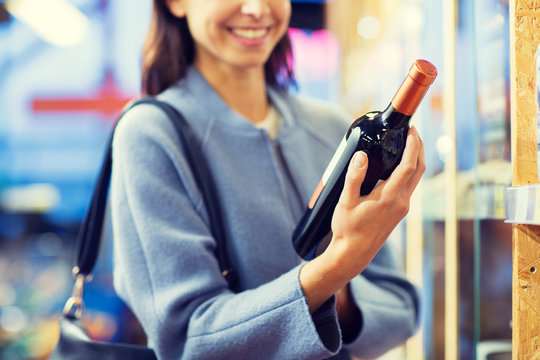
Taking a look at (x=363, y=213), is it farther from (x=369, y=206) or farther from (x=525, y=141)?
(x=525, y=141)

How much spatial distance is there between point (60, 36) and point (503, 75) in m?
6.11

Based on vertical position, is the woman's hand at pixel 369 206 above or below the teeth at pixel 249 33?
below

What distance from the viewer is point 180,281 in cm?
82

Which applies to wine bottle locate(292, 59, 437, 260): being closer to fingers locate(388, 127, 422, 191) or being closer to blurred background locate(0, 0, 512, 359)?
fingers locate(388, 127, 422, 191)

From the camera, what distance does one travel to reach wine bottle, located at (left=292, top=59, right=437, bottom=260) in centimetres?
62

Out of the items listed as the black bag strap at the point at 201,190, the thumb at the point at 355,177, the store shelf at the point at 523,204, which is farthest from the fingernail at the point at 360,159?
the black bag strap at the point at 201,190

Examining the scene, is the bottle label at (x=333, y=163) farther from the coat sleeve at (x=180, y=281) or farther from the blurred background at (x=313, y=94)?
the blurred background at (x=313, y=94)

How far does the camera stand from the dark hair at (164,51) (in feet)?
3.59

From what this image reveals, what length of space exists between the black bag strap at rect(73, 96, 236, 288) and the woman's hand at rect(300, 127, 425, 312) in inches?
9.6

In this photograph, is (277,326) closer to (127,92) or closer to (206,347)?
(206,347)

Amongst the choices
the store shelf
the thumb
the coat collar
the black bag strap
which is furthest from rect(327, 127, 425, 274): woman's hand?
the coat collar

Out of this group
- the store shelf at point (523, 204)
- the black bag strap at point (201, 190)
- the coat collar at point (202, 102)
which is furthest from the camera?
the coat collar at point (202, 102)

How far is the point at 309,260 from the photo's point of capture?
776 millimetres

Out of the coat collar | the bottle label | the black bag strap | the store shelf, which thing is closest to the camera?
the store shelf
